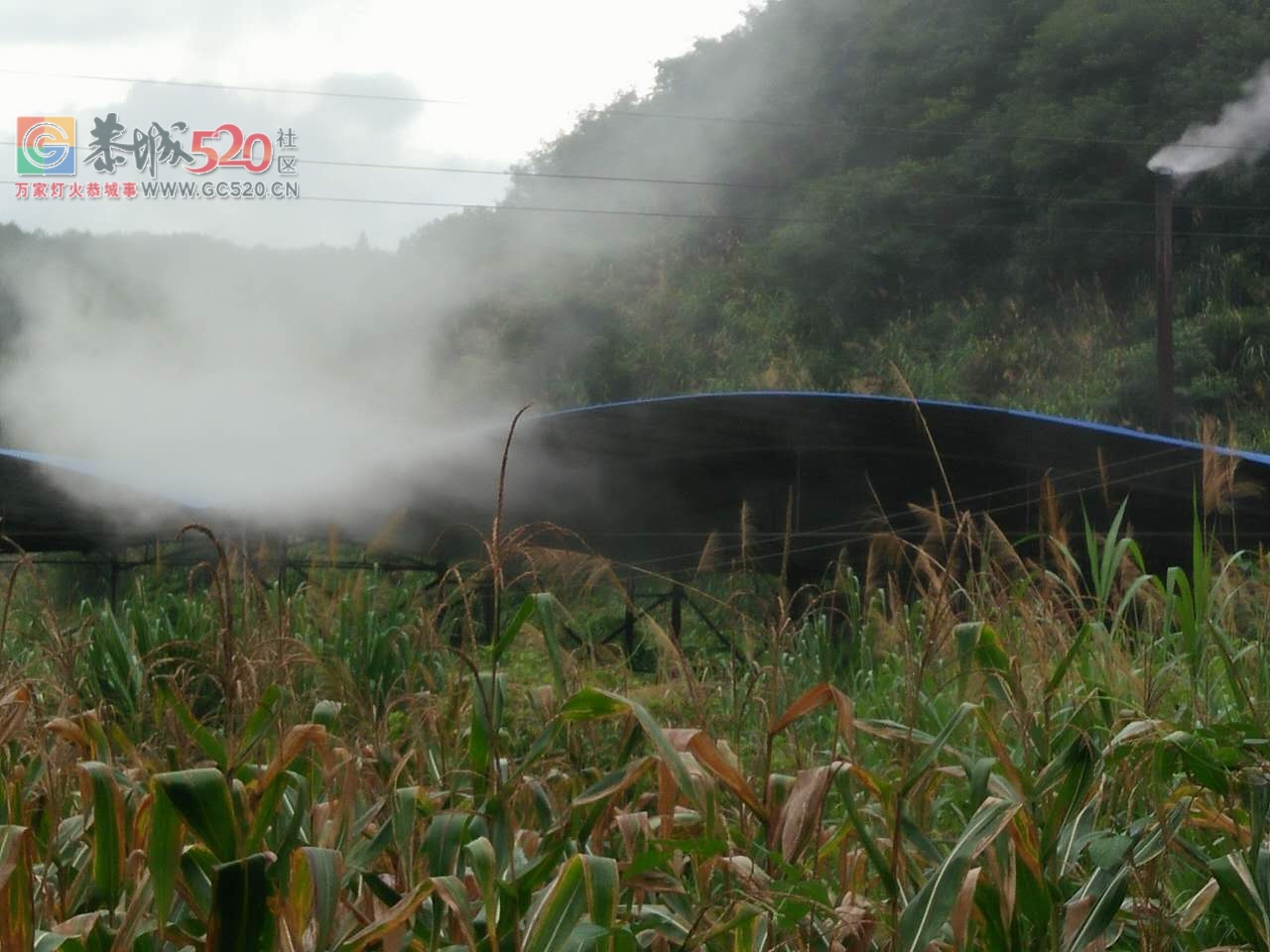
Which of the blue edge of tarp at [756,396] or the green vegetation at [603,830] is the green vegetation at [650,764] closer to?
the green vegetation at [603,830]

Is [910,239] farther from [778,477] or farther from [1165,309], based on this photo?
[778,477]

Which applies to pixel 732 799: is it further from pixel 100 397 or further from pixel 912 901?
pixel 100 397

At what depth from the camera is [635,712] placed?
1619 millimetres

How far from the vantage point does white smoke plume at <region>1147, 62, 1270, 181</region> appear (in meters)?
19.3

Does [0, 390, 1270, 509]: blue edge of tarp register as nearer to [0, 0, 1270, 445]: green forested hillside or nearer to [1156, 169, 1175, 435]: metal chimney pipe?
[1156, 169, 1175, 435]: metal chimney pipe

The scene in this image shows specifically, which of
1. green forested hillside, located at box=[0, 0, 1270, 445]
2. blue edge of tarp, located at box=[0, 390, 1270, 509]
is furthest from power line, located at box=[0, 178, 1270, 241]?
blue edge of tarp, located at box=[0, 390, 1270, 509]

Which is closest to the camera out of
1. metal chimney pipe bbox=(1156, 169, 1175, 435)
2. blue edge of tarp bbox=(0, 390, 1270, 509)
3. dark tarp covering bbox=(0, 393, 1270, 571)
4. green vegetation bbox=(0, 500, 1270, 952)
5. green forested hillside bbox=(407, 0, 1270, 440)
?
green vegetation bbox=(0, 500, 1270, 952)

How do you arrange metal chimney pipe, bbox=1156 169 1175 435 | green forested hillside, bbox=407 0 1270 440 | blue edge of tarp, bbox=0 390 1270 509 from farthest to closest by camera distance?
green forested hillside, bbox=407 0 1270 440 → metal chimney pipe, bbox=1156 169 1175 435 → blue edge of tarp, bbox=0 390 1270 509

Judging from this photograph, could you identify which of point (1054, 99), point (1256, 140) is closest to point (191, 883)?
point (1256, 140)

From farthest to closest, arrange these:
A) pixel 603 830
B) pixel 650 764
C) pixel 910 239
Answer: pixel 910 239
pixel 603 830
pixel 650 764

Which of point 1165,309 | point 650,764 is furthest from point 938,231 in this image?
point 650,764

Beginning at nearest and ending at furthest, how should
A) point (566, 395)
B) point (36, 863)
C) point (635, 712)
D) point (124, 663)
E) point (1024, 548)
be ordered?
point (635, 712), point (36, 863), point (124, 663), point (1024, 548), point (566, 395)

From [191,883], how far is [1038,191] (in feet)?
72.2

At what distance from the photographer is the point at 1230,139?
19734mm
